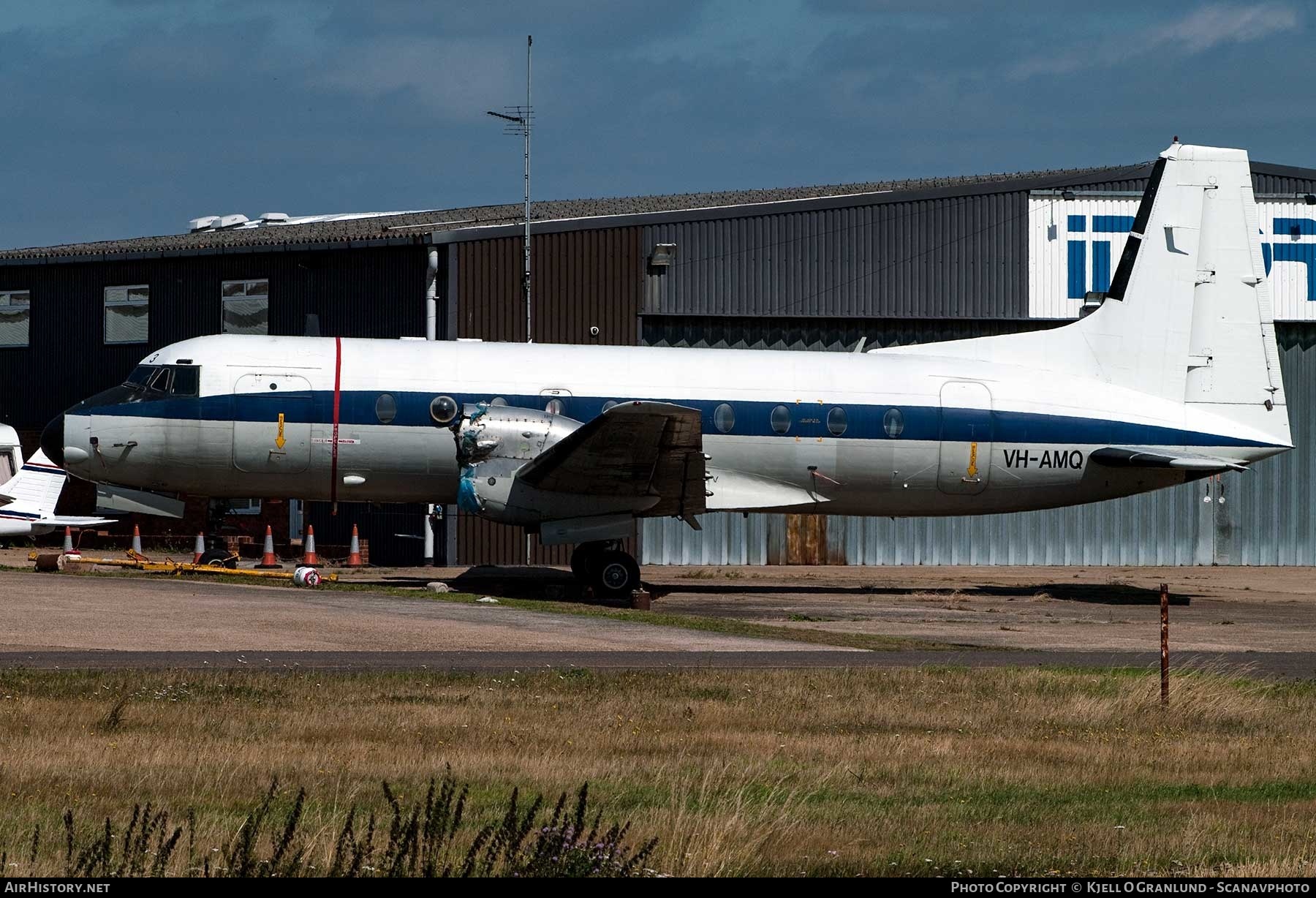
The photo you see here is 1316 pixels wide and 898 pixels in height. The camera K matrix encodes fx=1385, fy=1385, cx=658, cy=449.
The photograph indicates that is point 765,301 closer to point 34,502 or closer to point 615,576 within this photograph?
point 615,576

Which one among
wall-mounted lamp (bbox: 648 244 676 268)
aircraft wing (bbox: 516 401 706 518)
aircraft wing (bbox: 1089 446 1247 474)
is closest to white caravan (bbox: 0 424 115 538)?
aircraft wing (bbox: 516 401 706 518)

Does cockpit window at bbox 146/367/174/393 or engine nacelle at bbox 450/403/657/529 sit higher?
cockpit window at bbox 146/367/174/393

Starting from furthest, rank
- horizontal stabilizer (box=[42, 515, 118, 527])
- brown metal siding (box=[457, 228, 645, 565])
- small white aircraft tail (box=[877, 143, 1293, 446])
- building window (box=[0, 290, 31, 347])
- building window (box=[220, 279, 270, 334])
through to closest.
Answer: building window (box=[0, 290, 31, 347]), building window (box=[220, 279, 270, 334]), brown metal siding (box=[457, 228, 645, 565]), horizontal stabilizer (box=[42, 515, 118, 527]), small white aircraft tail (box=[877, 143, 1293, 446])

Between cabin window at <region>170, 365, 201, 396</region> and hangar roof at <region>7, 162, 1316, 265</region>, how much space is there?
12067 millimetres

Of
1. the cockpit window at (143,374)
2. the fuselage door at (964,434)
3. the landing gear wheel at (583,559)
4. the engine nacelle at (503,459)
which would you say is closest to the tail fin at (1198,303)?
the fuselage door at (964,434)

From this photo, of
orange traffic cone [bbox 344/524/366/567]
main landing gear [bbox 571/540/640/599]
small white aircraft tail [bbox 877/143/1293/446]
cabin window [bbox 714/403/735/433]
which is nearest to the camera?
main landing gear [bbox 571/540/640/599]

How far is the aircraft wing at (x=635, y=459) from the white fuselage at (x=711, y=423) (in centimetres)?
140

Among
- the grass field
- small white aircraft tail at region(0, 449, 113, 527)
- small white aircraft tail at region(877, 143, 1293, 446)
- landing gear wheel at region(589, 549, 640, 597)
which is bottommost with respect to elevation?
the grass field

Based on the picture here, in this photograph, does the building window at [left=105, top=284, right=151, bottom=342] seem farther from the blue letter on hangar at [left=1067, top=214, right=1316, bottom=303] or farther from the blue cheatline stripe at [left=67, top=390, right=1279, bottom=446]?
the blue letter on hangar at [left=1067, top=214, right=1316, bottom=303]

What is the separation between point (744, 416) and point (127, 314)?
22563 millimetres

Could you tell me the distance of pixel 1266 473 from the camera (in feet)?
130

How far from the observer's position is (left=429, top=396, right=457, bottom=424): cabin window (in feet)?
82.3

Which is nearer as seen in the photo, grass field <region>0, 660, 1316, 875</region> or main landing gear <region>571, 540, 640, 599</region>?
grass field <region>0, 660, 1316, 875</region>

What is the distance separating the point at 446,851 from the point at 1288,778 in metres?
7.36
